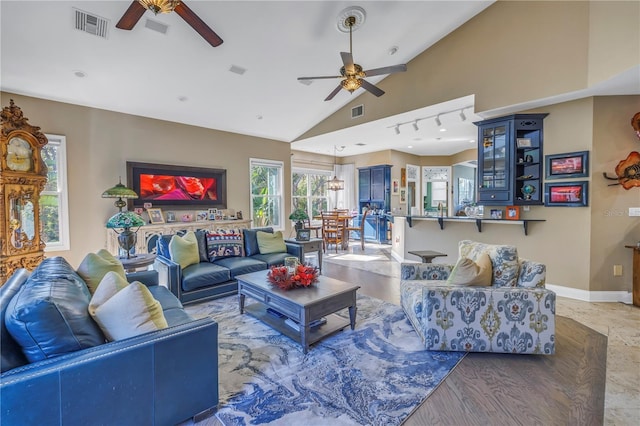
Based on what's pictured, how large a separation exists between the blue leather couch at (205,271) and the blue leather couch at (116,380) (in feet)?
5.37

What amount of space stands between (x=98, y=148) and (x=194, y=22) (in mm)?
3479

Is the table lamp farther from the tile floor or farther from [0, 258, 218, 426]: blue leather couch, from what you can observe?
the tile floor

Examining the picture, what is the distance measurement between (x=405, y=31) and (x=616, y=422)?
4.77m

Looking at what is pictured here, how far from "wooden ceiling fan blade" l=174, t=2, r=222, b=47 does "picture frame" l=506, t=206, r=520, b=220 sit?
4.51 metres

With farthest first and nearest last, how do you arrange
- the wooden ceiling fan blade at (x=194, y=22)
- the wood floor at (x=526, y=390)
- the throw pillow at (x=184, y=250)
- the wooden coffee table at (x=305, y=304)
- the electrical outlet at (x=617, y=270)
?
the electrical outlet at (x=617, y=270)
the throw pillow at (x=184, y=250)
the wooden coffee table at (x=305, y=304)
the wooden ceiling fan blade at (x=194, y=22)
the wood floor at (x=526, y=390)

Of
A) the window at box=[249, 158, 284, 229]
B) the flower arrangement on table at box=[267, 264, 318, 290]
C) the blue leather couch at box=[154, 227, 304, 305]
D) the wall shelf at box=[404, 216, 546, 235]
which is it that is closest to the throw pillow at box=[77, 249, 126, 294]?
the blue leather couch at box=[154, 227, 304, 305]

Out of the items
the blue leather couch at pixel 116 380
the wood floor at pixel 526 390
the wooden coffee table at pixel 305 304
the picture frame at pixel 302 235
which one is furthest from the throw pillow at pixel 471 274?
the picture frame at pixel 302 235

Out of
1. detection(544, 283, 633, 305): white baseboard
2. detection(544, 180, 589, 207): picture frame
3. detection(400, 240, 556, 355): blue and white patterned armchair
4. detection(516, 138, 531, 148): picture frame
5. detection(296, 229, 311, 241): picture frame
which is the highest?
detection(516, 138, 531, 148): picture frame

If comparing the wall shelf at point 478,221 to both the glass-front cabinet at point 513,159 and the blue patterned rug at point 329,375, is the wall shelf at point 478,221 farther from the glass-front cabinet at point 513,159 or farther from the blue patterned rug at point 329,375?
the blue patterned rug at point 329,375

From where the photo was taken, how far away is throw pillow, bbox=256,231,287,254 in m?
4.65

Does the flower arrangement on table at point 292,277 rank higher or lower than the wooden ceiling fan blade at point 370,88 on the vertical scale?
lower

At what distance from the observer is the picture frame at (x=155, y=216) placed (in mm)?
5227

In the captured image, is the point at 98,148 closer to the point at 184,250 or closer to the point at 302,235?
the point at 184,250

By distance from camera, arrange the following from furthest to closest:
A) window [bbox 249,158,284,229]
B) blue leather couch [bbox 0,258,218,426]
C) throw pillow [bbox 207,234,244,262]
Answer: window [bbox 249,158,284,229] < throw pillow [bbox 207,234,244,262] < blue leather couch [bbox 0,258,218,426]
